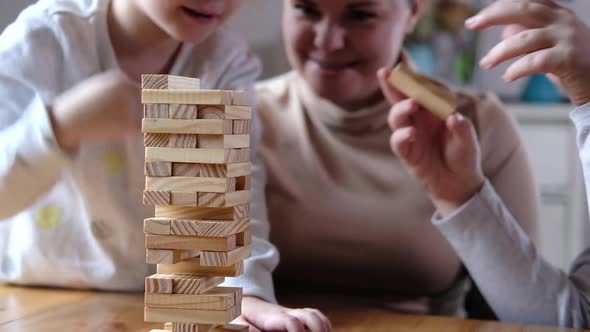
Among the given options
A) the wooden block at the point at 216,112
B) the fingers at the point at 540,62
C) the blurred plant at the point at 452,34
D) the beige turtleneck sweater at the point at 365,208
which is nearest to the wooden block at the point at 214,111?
the wooden block at the point at 216,112

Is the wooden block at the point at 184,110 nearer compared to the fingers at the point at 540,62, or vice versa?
the wooden block at the point at 184,110

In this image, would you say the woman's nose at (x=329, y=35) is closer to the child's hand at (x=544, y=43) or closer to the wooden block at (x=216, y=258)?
the child's hand at (x=544, y=43)

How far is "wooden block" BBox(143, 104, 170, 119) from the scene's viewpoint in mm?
596

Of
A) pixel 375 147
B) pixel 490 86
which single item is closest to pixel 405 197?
pixel 375 147

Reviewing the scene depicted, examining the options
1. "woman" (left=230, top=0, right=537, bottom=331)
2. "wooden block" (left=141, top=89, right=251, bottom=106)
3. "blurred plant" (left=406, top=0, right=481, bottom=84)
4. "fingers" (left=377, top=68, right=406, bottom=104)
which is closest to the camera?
"wooden block" (left=141, top=89, right=251, bottom=106)

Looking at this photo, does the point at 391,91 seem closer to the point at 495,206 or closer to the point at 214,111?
the point at 495,206

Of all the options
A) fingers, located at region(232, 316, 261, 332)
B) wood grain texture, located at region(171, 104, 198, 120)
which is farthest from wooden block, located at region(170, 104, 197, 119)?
fingers, located at region(232, 316, 261, 332)

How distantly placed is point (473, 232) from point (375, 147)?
0.28 meters

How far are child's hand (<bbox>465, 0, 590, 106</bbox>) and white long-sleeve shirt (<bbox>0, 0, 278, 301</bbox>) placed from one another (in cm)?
33

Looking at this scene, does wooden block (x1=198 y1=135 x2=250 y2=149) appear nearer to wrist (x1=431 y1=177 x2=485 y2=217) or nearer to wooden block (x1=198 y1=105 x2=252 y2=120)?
wooden block (x1=198 y1=105 x2=252 y2=120)

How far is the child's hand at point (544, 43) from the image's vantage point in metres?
0.73

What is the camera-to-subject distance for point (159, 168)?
0.60 metres

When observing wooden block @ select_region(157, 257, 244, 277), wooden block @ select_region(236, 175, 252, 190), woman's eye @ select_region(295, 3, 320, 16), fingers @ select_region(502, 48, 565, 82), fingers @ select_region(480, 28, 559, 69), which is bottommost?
wooden block @ select_region(157, 257, 244, 277)

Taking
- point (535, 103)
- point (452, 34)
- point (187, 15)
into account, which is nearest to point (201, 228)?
point (187, 15)
